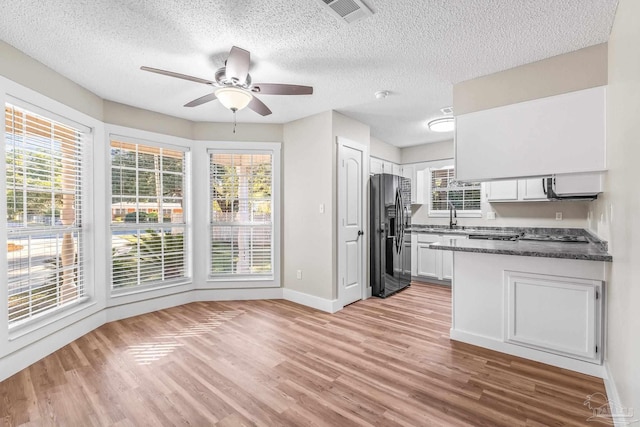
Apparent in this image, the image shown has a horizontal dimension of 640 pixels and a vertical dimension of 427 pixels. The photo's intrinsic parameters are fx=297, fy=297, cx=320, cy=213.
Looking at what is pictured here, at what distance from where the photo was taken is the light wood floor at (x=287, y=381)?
1871 millimetres

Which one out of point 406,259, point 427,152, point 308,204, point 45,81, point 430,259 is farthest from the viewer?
point 427,152

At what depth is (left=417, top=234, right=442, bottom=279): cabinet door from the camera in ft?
17.2

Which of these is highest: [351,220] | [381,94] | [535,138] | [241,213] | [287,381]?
[381,94]

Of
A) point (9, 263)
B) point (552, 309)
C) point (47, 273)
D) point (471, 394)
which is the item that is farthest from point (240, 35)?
point (552, 309)

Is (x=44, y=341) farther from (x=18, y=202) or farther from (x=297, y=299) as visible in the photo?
(x=297, y=299)

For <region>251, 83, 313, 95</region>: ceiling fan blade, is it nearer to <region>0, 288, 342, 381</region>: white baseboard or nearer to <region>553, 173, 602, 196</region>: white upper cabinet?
<region>553, 173, 602, 196</region>: white upper cabinet

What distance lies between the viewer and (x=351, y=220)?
4117mm

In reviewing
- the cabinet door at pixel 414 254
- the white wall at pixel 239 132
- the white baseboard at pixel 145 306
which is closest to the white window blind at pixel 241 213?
the white wall at pixel 239 132

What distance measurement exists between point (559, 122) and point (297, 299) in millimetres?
3470

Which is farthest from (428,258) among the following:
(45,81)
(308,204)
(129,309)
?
(45,81)

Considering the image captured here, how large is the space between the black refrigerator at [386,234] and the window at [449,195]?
3.60ft

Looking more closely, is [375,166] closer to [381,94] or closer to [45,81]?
[381,94]

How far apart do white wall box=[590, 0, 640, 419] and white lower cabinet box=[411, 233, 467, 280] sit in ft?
9.57

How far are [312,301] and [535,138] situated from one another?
119 inches
